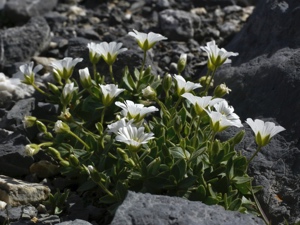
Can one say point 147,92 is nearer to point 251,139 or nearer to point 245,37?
point 251,139

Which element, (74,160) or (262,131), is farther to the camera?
(74,160)

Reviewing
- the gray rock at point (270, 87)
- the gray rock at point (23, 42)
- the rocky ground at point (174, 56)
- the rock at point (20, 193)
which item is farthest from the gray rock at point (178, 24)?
the rock at point (20, 193)

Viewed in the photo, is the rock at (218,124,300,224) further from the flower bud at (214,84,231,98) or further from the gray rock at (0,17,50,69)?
the gray rock at (0,17,50,69)

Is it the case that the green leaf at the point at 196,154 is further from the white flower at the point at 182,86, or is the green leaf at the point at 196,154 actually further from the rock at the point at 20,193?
the rock at the point at 20,193

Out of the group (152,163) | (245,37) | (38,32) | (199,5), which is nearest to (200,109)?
(152,163)

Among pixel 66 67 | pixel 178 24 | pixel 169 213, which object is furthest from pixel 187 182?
pixel 178 24

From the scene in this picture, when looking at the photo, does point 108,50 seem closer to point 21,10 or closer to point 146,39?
point 146,39
